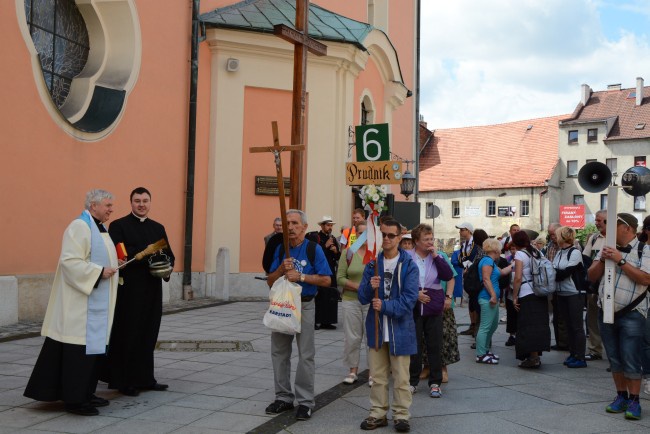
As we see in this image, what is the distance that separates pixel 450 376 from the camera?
27.2 feet

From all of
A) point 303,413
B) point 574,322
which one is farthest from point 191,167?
point 303,413

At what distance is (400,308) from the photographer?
19.0 ft

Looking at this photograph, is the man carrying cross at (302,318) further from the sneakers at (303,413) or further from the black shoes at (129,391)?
the black shoes at (129,391)

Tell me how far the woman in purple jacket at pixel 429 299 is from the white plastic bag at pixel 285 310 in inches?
66.0

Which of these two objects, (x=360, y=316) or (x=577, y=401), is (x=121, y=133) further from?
(x=577, y=401)

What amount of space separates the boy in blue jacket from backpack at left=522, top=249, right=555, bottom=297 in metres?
3.70

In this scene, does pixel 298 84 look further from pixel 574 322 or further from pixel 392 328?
pixel 392 328

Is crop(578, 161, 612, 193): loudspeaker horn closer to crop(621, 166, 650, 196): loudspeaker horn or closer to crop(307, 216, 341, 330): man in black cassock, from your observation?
crop(621, 166, 650, 196): loudspeaker horn

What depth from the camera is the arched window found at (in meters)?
12.5

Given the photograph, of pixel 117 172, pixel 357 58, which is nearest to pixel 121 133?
pixel 117 172

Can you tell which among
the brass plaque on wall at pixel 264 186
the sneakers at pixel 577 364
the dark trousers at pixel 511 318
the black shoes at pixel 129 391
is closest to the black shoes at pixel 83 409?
the black shoes at pixel 129 391

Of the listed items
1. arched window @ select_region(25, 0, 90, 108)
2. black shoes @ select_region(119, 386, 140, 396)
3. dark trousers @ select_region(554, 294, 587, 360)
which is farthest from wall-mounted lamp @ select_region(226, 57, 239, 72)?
black shoes @ select_region(119, 386, 140, 396)

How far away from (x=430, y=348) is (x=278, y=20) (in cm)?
1146

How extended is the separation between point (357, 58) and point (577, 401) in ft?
40.0
